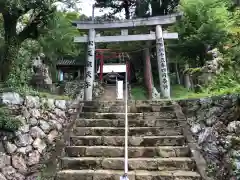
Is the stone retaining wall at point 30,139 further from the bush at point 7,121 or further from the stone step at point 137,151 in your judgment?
the stone step at point 137,151

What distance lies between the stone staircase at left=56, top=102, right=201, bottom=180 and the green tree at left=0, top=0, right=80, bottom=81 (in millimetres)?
2209

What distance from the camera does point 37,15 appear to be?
701cm

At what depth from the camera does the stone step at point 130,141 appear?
19.1 feet

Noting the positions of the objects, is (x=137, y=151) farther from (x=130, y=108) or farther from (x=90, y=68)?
(x=90, y=68)

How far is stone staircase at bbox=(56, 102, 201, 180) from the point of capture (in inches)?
195

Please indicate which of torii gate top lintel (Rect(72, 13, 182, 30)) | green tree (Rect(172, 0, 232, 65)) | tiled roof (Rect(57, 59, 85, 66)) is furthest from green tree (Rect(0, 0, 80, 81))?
tiled roof (Rect(57, 59, 85, 66))

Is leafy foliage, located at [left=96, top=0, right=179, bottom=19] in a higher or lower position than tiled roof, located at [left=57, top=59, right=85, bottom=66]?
higher

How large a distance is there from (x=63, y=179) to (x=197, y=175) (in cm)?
230

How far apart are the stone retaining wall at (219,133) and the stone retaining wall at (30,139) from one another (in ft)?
9.32

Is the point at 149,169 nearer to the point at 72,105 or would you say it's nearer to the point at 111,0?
the point at 72,105

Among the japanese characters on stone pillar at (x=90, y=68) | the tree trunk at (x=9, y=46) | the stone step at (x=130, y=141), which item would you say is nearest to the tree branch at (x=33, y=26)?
the tree trunk at (x=9, y=46)

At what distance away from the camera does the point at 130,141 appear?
5.86 m

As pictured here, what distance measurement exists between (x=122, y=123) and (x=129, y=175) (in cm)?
197

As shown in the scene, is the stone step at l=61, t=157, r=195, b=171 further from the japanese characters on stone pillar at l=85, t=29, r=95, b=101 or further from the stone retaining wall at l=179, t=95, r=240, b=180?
the japanese characters on stone pillar at l=85, t=29, r=95, b=101
